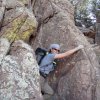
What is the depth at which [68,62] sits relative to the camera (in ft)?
29.2

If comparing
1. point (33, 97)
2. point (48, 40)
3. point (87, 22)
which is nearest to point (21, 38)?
point (48, 40)

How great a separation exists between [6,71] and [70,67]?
2407 millimetres

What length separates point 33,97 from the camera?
6.98 meters

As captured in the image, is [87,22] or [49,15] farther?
[87,22]

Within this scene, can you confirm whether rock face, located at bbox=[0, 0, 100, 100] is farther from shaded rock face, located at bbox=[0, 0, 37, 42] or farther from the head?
the head

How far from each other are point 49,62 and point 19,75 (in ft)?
4.49

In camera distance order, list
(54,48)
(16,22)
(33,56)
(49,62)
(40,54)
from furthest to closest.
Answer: (40,54)
(16,22)
(54,48)
(49,62)
(33,56)

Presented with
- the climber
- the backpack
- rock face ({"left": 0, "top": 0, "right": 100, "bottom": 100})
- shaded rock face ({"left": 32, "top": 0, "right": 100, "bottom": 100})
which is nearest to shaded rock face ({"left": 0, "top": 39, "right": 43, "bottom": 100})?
rock face ({"left": 0, "top": 0, "right": 100, "bottom": 100})

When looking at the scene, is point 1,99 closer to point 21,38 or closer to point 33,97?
point 33,97

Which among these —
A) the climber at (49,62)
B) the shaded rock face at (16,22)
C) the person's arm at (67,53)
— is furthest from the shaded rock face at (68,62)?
the shaded rock face at (16,22)

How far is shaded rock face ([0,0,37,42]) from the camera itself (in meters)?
8.71

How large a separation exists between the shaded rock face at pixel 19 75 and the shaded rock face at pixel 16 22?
3.08 feet

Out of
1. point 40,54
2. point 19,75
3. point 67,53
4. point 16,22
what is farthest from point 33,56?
point 16,22

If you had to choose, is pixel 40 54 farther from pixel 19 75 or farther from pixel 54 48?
pixel 19 75
